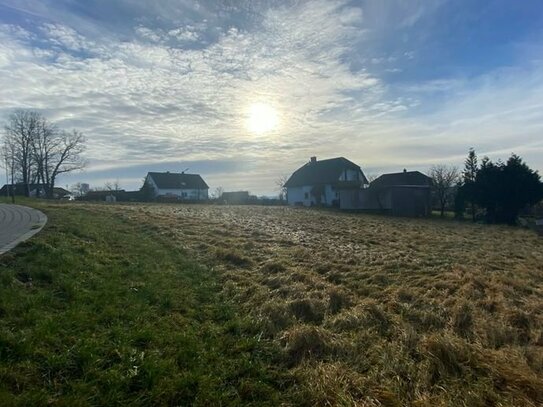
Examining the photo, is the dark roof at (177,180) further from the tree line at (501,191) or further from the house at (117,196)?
the tree line at (501,191)

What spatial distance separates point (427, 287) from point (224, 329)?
14.8 ft

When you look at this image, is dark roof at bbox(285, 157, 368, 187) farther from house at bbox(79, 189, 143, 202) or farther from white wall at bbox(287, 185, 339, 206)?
house at bbox(79, 189, 143, 202)

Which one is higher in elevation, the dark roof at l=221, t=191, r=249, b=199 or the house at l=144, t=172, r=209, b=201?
the house at l=144, t=172, r=209, b=201

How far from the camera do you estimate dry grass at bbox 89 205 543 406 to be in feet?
13.1

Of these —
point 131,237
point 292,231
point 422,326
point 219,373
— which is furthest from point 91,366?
point 292,231

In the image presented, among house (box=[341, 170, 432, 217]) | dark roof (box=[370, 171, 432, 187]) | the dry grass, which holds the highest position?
dark roof (box=[370, 171, 432, 187])

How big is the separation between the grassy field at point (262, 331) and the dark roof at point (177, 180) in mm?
60262

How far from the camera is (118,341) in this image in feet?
15.1

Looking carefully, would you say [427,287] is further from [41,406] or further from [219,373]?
[41,406]

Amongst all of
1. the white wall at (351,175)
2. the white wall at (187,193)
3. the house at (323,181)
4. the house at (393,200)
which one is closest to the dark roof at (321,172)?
the house at (323,181)

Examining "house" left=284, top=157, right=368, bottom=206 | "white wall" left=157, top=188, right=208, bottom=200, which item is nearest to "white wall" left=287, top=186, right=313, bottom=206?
"house" left=284, top=157, right=368, bottom=206

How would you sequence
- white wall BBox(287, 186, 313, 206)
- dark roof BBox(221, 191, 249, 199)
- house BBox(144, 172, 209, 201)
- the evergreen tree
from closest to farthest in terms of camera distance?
the evergreen tree, white wall BBox(287, 186, 313, 206), dark roof BBox(221, 191, 249, 199), house BBox(144, 172, 209, 201)

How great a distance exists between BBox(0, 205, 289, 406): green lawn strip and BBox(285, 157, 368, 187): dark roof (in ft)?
140

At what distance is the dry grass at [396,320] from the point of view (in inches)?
157
